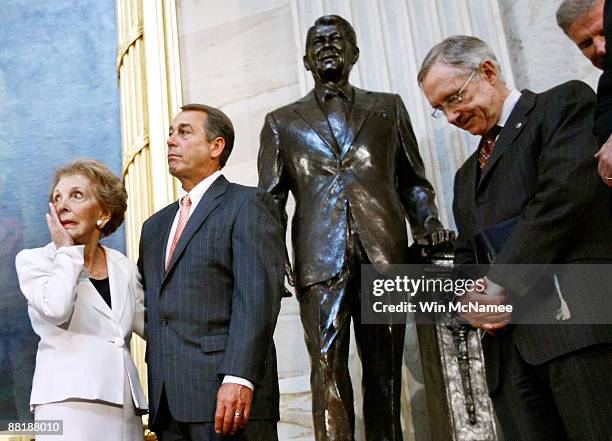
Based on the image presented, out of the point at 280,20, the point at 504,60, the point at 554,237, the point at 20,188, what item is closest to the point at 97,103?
the point at 20,188

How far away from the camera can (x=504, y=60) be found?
4312mm

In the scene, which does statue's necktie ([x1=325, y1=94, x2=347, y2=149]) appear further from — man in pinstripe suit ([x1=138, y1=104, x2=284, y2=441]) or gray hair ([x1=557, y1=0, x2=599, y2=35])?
gray hair ([x1=557, y1=0, x2=599, y2=35])

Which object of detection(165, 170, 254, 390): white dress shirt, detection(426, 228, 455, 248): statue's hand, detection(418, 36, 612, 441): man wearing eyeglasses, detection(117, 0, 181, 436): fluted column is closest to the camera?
detection(418, 36, 612, 441): man wearing eyeglasses

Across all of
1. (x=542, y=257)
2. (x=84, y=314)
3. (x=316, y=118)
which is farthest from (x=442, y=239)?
(x=84, y=314)

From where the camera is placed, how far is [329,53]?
3.36 meters

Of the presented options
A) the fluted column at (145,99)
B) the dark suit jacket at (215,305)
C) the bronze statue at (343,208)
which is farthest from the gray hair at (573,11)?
the fluted column at (145,99)

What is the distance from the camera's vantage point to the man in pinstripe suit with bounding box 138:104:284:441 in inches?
80.9

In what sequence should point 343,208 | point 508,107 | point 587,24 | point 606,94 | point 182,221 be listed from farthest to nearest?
point 343,208 → point 182,221 → point 508,107 → point 587,24 → point 606,94

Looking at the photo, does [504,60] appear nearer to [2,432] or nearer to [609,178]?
[609,178]

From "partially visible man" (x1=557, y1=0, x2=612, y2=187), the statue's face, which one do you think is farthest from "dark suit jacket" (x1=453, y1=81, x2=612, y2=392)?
the statue's face

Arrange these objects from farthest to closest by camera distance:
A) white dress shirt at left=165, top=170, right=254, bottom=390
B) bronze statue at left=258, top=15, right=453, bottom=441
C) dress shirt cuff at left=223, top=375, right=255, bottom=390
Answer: bronze statue at left=258, top=15, right=453, bottom=441, white dress shirt at left=165, top=170, right=254, bottom=390, dress shirt cuff at left=223, top=375, right=255, bottom=390

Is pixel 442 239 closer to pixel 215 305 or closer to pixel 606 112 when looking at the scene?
pixel 215 305

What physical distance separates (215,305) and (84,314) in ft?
1.32

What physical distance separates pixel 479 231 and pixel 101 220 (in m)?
1.21
